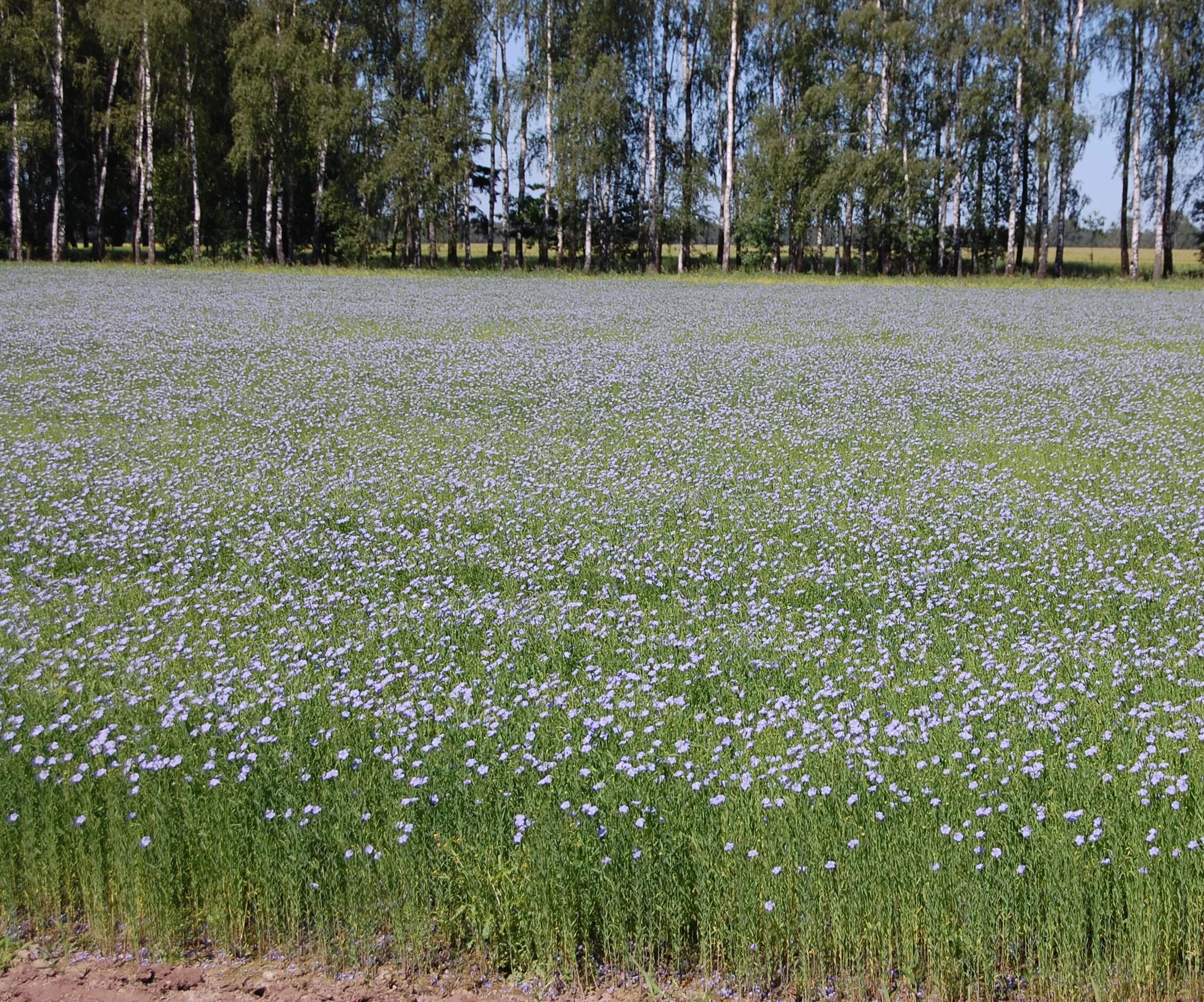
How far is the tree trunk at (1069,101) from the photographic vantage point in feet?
149

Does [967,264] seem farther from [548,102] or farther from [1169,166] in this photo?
[548,102]

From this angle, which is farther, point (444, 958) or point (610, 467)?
point (610, 467)

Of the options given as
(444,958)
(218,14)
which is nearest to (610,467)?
(444,958)

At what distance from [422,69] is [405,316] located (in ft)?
92.0

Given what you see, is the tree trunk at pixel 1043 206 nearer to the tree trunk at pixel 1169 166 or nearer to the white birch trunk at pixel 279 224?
the tree trunk at pixel 1169 166

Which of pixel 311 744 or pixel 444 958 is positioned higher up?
pixel 311 744

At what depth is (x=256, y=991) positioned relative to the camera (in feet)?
12.8

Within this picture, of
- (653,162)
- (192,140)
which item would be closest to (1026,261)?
(653,162)

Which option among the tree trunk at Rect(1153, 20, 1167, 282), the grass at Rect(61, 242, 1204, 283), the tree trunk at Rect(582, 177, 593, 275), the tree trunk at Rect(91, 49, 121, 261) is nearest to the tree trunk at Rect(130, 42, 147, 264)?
the tree trunk at Rect(91, 49, 121, 261)

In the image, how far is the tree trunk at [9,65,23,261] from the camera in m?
44.2

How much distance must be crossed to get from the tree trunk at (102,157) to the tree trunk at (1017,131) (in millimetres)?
42336

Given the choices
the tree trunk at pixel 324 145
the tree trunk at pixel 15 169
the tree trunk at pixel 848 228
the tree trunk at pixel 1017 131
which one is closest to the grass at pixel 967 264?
the tree trunk at pixel 848 228

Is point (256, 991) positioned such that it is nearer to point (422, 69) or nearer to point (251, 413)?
point (251, 413)

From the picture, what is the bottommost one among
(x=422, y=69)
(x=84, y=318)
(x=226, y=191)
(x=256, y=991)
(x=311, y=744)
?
(x=256, y=991)
